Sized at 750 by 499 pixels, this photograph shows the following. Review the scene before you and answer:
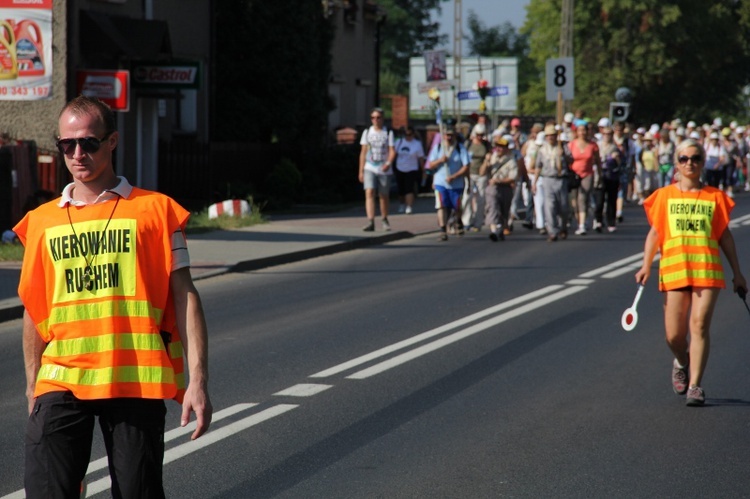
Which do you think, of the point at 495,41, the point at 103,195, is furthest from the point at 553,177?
the point at 495,41

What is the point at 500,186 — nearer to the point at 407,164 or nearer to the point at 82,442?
the point at 407,164

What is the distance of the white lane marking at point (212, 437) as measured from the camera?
6352 millimetres

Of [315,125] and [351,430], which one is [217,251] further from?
[315,125]

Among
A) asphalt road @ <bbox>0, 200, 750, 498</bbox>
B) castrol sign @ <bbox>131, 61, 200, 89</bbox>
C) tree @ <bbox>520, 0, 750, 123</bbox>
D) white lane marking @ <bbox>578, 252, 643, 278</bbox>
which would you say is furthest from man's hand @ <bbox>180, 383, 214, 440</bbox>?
tree @ <bbox>520, 0, 750, 123</bbox>

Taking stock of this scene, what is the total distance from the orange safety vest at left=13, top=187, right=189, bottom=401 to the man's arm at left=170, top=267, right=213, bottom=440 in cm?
4

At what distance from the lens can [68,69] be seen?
2216 centimetres

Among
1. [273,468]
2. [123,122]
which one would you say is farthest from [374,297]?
[123,122]

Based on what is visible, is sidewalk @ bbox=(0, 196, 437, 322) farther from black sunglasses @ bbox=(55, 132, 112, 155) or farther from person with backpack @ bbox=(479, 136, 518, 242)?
black sunglasses @ bbox=(55, 132, 112, 155)

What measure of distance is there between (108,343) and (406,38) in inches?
3957

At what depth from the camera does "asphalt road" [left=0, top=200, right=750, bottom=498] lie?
6.54 meters

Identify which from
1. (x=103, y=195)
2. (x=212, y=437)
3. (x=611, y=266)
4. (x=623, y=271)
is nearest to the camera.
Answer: (x=103, y=195)

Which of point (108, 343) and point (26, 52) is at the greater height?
point (26, 52)

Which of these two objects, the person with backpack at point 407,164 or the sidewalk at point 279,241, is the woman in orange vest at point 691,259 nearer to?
the sidewalk at point 279,241

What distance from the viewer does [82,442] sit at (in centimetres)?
430
